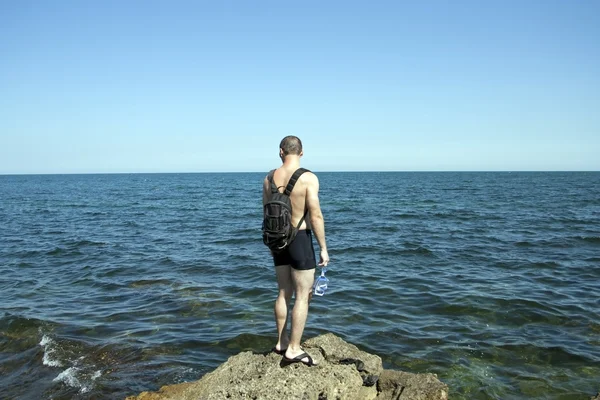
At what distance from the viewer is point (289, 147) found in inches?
189

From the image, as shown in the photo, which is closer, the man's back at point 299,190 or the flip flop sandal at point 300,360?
the man's back at point 299,190

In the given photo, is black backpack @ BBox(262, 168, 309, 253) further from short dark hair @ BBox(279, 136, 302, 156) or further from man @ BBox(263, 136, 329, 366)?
short dark hair @ BBox(279, 136, 302, 156)

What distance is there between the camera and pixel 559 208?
99.7 ft

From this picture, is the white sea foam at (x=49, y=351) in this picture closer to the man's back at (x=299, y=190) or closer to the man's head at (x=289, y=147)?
the man's back at (x=299, y=190)

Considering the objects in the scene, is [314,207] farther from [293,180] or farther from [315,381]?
[315,381]

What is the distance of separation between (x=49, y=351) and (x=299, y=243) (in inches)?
217

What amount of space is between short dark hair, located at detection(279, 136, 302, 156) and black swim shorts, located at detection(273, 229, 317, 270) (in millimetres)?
849

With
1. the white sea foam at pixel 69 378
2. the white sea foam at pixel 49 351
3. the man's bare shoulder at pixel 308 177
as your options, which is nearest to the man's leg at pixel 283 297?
the man's bare shoulder at pixel 308 177

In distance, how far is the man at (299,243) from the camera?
4590 mm

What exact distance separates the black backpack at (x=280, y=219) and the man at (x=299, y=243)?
0.17 ft

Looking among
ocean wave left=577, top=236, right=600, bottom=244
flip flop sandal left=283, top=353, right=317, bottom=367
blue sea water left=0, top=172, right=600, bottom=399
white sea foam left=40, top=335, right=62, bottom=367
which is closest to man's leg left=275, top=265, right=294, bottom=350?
flip flop sandal left=283, top=353, right=317, bottom=367

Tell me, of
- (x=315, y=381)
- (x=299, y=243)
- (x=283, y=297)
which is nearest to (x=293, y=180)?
(x=299, y=243)

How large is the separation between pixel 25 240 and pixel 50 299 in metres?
10.7

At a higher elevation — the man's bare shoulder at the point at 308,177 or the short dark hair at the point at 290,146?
the short dark hair at the point at 290,146
